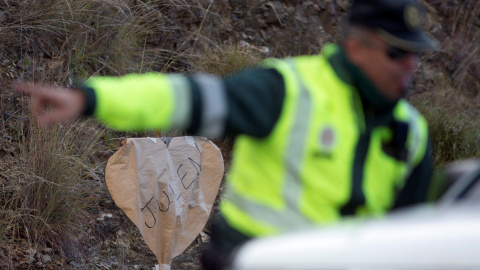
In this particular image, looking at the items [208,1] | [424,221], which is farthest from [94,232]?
[424,221]

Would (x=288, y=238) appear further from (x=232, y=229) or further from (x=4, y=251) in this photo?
(x=4, y=251)

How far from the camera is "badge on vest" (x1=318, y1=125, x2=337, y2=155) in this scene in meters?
1.91

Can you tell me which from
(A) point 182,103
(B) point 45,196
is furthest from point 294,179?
(B) point 45,196

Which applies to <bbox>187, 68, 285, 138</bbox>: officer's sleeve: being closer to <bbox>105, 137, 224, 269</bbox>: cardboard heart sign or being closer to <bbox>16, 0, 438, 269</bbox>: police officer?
<bbox>16, 0, 438, 269</bbox>: police officer

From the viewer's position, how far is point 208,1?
27.1 feet

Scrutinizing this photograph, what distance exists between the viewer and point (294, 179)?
6.35ft

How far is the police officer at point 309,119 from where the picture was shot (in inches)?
74.4

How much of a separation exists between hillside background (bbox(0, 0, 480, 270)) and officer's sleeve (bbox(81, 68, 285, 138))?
10.8 ft

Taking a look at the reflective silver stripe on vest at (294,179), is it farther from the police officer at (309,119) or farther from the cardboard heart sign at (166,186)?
the cardboard heart sign at (166,186)

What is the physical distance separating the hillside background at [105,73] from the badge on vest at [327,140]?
3437 millimetres

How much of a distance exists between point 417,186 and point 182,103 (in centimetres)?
75

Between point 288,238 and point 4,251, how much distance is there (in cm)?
358

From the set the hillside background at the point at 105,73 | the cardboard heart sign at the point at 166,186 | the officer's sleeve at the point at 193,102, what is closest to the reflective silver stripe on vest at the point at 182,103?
the officer's sleeve at the point at 193,102

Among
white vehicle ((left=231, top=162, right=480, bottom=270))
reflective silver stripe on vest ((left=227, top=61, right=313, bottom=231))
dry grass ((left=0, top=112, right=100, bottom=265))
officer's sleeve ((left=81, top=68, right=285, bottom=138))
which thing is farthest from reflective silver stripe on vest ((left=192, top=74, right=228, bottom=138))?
dry grass ((left=0, top=112, right=100, bottom=265))
